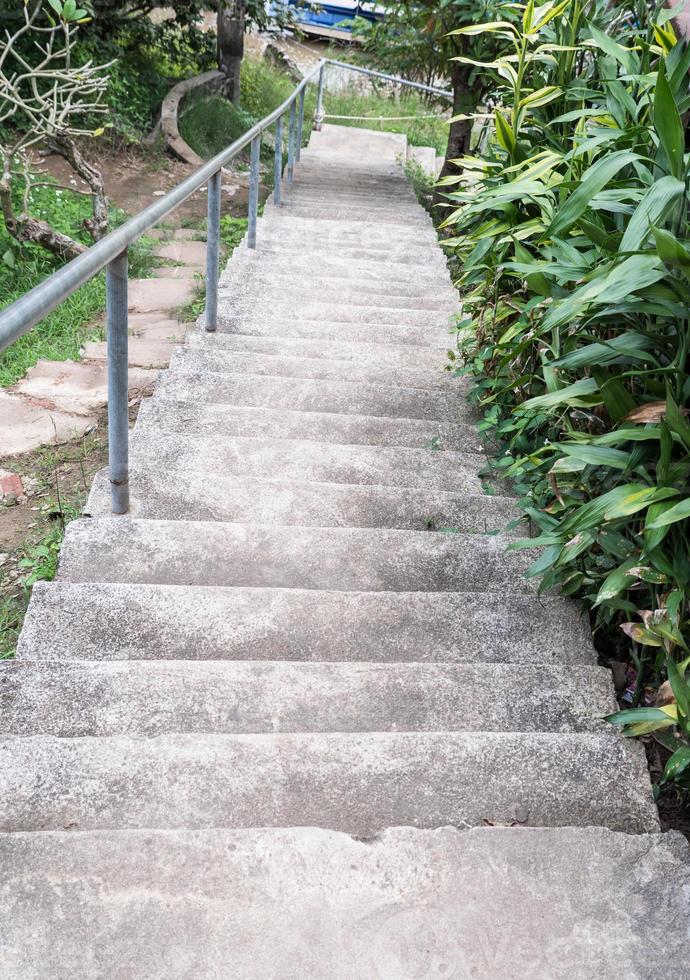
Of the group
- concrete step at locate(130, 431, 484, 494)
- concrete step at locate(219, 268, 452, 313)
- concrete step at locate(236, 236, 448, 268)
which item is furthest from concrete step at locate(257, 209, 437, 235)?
concrete step at locate(130, 431, 484, 494)

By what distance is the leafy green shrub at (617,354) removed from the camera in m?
1.45

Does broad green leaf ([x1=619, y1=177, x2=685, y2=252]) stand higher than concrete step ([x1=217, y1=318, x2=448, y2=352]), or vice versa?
broad green leaf ([x1=619, y1=177, x2=685, y2=252])

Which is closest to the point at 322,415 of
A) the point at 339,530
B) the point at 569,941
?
the point at 339,530

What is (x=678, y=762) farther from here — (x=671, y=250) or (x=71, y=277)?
(x=71, y=277)

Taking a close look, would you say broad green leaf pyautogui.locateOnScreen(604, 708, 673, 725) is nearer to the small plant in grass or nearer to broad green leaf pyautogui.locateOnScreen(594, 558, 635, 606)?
broad green leaf pyautogui.locateOnScreen(594, 558, 635, 606)

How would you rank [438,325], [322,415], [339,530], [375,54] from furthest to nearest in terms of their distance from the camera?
[375,54], [438,325], [322,415], [339,530]

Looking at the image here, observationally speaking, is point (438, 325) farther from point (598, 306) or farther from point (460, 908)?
point (460, 908)

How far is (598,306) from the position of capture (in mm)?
1725

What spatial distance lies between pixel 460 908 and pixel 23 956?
55 cm

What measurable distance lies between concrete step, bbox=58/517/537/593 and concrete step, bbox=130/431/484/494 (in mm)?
362

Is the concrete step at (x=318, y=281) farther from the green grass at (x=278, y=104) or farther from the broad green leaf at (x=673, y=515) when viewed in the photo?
the green grass at (x=278, y=104)

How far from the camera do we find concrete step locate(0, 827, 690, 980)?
1011 mm

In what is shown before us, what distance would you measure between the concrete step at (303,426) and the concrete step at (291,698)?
1154 mm

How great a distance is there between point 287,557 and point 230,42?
28.7 ft
